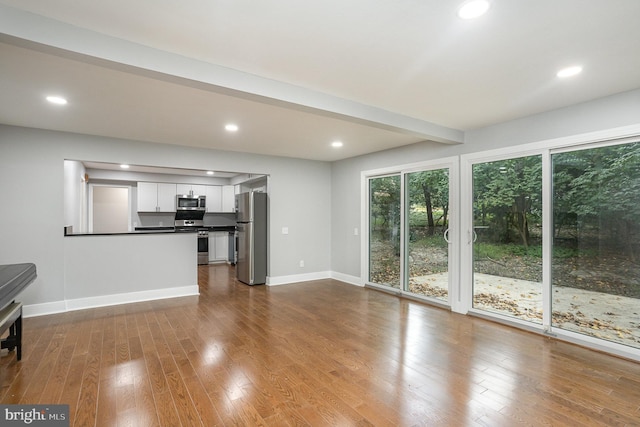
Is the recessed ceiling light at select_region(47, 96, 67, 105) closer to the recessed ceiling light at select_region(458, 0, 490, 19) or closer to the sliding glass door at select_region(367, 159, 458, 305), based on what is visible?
the recessed ceiling light at select_region(458, 0, 490, 19)

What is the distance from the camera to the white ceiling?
1.75m

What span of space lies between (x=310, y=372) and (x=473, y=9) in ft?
9.11

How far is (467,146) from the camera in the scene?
423cm

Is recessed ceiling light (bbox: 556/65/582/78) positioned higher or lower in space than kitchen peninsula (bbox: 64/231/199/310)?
higher

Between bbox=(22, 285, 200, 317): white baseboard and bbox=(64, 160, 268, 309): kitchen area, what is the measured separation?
0.04ft

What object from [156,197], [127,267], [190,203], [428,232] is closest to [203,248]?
[190,203]

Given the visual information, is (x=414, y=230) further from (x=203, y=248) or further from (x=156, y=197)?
(x=156, y=197)

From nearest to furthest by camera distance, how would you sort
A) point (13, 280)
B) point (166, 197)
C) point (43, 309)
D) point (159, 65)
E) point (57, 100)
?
point (159, 65) → point (13, 280) → point (57, 100) → point (43, 309) → point (166, 197)

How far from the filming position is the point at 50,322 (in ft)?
12.4

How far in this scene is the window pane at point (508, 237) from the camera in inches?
143

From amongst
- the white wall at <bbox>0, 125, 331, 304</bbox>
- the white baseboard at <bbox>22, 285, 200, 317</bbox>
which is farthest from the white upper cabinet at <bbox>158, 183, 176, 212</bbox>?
the white baseboard at <bbox>22, 285, 200, 317</bbox>

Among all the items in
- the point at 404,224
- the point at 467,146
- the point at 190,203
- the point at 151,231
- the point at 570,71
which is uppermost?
the point at 570,71

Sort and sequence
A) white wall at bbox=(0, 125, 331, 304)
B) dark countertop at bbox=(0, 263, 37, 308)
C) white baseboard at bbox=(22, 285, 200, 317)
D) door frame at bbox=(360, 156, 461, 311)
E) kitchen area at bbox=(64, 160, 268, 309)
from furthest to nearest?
kitchen area at bbox=(64, 160, 268, 309)
door frame at bbox=(360, 156, 461, 311)
white baseboard at bbox=(22, 285, 200, 317)
white wall at bbox=(0, 125, 331, 304)
dark countertop at bbox=(0, 263, 37, 308)

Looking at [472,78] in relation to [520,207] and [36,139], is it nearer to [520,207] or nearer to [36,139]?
[520,207]
